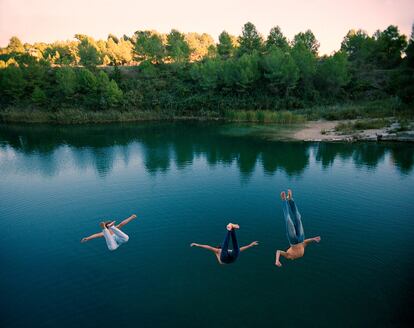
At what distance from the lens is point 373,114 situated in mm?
44938

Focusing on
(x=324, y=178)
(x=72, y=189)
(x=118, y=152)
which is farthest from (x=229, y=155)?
(x=72, y=189)

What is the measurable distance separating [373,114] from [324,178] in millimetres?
31078

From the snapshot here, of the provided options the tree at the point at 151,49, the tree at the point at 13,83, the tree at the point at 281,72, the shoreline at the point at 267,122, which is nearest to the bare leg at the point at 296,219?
the shoreline at the point at 267,122

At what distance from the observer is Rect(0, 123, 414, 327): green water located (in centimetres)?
917

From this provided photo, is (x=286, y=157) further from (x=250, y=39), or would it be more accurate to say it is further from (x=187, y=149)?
(x=250, y=39)

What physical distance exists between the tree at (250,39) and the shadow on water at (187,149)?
43.8 m

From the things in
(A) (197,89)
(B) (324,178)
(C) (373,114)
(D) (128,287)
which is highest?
(A) (197,89)

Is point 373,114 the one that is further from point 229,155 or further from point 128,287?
point 128,287

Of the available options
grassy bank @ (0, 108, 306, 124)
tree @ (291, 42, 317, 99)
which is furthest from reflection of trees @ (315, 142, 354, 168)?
tree @ (291, 42, 317, 99)

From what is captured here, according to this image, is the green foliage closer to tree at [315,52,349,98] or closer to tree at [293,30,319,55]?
tree at [315,52,349,98]

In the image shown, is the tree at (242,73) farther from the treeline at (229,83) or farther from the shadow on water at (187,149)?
the shadow on water at (187,149)

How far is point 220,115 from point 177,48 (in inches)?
1308

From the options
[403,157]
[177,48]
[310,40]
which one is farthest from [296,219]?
[310,40]

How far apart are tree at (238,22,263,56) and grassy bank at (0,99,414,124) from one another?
3356 centimetres
